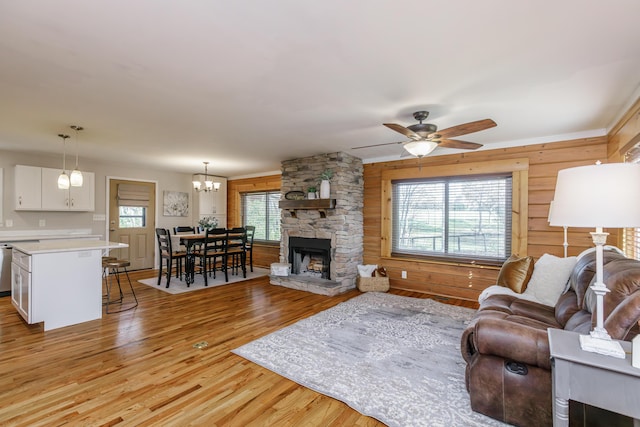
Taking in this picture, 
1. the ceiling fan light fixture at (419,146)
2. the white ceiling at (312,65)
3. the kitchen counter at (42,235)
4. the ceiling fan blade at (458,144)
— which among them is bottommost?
the kitchen counter at (42,235)

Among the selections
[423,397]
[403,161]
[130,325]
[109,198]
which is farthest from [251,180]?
[423,397]

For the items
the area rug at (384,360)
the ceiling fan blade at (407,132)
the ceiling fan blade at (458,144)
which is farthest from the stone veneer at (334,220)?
the ceiling fan blade at (407,132)

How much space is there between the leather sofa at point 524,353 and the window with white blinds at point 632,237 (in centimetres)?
123

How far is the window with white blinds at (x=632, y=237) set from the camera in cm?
269

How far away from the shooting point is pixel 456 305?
4.34 m

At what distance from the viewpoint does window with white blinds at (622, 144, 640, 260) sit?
2.69 metres

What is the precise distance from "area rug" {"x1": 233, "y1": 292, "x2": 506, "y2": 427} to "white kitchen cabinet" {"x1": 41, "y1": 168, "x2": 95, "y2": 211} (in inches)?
189

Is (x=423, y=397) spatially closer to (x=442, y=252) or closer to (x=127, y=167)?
(x=442, y=252)

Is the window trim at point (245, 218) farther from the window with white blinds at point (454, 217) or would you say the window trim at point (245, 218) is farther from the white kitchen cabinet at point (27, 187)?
the white kitchen cabinet at point (27, 187)

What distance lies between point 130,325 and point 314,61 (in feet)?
11.2

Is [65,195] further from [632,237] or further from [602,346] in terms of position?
[632,237]

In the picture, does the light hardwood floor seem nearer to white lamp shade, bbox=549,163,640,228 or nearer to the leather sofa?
the leather sofa

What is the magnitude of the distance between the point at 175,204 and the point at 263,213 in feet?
6.94

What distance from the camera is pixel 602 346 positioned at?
4.66 feet
